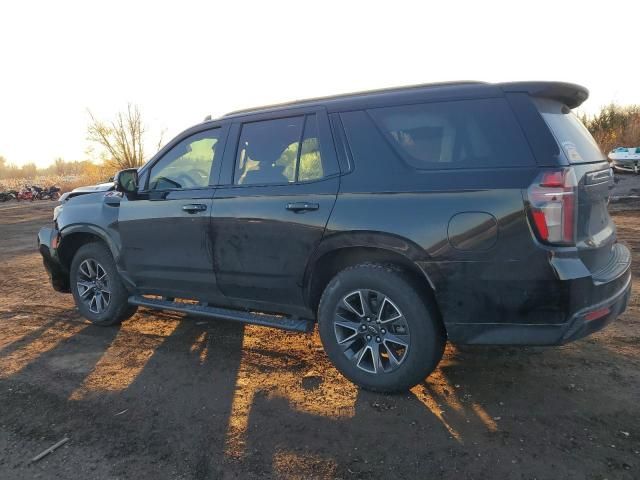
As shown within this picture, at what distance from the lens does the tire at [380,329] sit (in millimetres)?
3113

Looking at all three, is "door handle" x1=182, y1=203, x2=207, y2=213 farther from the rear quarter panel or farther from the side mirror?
the rear quarter panel

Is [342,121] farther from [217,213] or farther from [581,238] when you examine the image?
[581,238]

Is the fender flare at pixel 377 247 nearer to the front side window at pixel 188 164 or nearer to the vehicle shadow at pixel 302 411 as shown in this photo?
the vehicle shadow at pixel 302 411

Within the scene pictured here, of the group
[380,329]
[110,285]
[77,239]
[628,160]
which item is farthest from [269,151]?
[628,160]

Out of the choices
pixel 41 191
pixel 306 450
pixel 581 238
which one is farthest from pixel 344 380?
pixel 41 191

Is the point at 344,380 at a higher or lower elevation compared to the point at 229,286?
lower

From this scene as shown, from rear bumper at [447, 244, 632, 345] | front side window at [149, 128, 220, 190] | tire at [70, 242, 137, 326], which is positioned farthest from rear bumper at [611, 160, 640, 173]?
tire at [70, 242, 137, 326]

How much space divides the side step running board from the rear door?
13 cm

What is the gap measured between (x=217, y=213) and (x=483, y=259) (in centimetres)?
210

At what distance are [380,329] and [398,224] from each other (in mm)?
736

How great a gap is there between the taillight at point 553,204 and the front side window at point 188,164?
8.43 ft

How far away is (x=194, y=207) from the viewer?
4051 mm

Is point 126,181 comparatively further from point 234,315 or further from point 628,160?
point 628,160

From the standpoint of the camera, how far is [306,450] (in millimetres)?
2754
